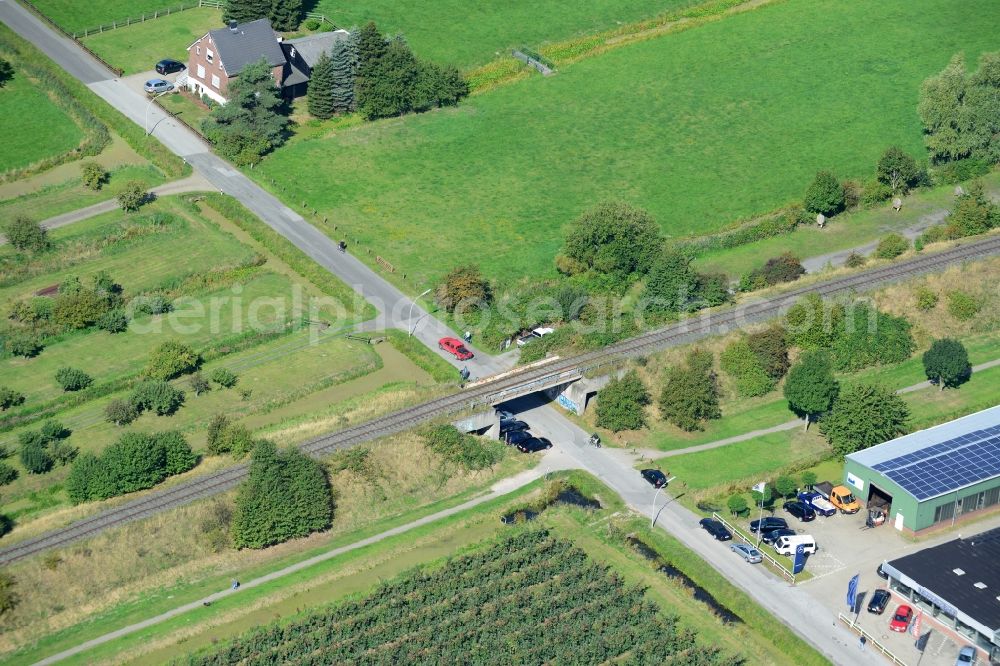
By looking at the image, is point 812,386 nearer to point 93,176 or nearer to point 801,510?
point 801,510

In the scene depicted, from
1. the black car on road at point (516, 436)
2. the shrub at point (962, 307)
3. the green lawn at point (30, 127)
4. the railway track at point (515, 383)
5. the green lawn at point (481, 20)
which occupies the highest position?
the green lawn at point (481, 20)

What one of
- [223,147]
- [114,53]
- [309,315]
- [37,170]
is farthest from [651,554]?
[114,53]

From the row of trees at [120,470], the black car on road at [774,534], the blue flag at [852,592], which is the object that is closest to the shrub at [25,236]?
the row of trees at [120,470]

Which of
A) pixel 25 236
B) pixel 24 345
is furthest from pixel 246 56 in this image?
pixel 24 345

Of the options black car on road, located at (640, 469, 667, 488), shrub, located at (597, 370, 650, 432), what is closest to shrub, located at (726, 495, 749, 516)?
black car on road, located at (640, 469, 667, 488)

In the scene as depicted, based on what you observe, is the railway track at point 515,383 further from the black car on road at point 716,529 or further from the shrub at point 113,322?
the shrub at point 113,322

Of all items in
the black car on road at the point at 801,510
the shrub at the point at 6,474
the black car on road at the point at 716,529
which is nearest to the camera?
the black car on road at the point at 716,529
